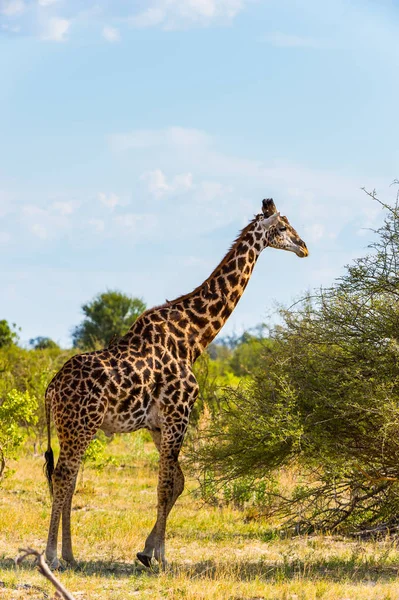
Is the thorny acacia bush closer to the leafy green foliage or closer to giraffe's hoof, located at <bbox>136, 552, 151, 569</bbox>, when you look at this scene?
giraffe's hoof, located at <bbox>136, 552, 151, 569</bbox>

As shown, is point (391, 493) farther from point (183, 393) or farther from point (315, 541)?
point (183, 393)

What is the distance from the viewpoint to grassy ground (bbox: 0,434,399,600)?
7.91m

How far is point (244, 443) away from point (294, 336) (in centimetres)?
137

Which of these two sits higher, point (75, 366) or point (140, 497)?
point (75, 366)

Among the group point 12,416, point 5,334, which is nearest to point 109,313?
point 5,334

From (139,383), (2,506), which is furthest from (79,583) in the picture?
(2,506)

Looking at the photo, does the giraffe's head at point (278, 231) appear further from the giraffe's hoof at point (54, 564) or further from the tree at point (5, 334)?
the tree at point (5, 334)

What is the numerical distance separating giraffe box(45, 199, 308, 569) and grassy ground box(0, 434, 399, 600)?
2.10 ft

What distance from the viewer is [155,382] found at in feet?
30.6

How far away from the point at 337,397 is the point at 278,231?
7.08ft

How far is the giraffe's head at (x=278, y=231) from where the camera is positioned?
33.4 ft

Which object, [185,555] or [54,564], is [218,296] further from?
[54,564]

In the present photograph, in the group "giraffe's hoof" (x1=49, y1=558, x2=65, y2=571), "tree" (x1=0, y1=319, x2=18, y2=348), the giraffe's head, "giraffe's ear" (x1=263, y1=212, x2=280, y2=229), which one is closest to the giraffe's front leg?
"giraffe's hoof" (x1=49, y1=558, x2=65, y2=571)

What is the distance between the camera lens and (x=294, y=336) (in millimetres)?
10031
